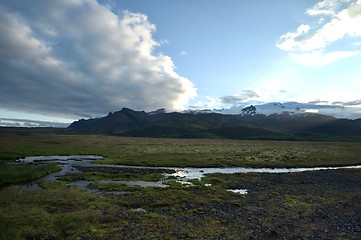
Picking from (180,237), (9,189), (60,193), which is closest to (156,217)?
(180,237)

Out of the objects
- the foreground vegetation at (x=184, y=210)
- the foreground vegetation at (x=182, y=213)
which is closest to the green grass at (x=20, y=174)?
the foreground vegetation at (x=184, y=210)

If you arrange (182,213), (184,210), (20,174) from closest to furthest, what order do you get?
(182,213)
(184,210)
(20,174)

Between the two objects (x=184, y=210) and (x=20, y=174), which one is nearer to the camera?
(x=184, y=210)

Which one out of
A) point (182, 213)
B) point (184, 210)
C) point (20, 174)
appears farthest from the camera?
point (20, 174)

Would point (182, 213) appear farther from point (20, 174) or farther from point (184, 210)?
point (20, 174)

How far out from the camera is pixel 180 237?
72.2 feet

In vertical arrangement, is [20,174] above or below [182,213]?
above

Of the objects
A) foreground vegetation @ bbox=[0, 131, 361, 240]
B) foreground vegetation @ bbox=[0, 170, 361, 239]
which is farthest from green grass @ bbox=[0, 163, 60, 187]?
foreground vegetation @ bbox=[0, 170, 361, 239]

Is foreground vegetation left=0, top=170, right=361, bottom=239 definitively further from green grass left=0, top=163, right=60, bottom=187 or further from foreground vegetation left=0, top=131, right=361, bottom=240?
green grass left=0, top=163, right=60, bottom=187

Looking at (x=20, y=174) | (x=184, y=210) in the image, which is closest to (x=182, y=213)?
(x=184, y=210)

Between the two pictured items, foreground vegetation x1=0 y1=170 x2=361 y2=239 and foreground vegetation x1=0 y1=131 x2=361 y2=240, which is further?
foreground vegetation x1=0 y1=131 x2=361 y2=240

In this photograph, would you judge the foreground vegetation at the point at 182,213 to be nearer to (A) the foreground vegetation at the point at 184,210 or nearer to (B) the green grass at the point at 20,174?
(A) the foreground vegetation at the point at 184,210

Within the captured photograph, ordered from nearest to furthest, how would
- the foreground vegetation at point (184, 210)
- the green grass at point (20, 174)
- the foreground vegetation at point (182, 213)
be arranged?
the foreground vegetation at point (182, 213), the foreground vegetation at point (184, 210), the green grass at point (20, 174)

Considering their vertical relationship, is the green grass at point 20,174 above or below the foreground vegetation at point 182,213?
above
